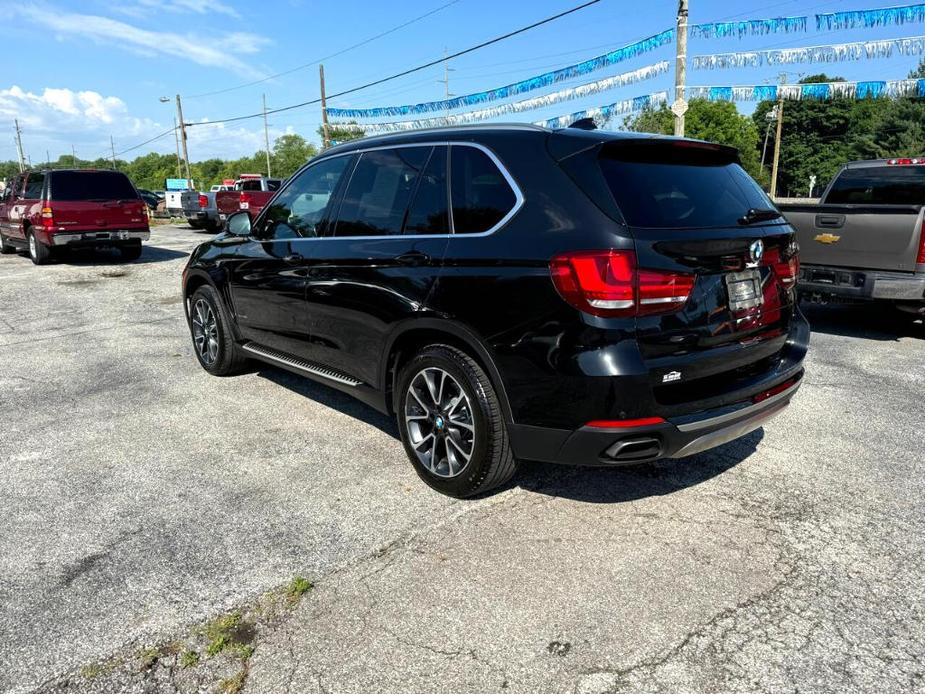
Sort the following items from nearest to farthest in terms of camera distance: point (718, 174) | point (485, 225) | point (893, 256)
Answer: point (485, 225)
point (718, 174)
point (893, 256)

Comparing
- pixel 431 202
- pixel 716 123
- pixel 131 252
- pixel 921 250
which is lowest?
pixel 131 252

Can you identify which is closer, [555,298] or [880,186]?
[555,298]

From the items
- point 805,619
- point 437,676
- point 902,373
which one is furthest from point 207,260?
point 902,373

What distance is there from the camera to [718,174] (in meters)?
3.50

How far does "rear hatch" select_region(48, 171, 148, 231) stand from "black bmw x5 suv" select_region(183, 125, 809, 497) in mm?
11562

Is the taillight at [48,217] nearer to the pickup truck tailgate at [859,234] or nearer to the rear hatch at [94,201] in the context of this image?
the rear hatch at [94,201]

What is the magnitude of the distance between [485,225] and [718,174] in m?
1.30

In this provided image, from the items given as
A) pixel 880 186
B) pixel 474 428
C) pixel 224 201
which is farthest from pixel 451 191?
pixel 224 201

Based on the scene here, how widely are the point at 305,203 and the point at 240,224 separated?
87cm

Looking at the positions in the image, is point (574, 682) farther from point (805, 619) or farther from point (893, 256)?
point (893, 256)

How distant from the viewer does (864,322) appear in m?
8.24

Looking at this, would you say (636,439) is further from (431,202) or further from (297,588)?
(431,202)

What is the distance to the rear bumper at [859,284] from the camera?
20.9 ft


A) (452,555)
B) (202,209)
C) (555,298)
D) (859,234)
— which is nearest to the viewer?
(555,298)
